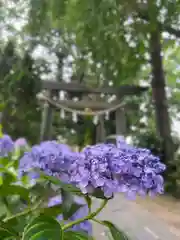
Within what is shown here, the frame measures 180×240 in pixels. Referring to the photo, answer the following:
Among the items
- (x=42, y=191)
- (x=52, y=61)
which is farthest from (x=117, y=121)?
(x=42, y=191)

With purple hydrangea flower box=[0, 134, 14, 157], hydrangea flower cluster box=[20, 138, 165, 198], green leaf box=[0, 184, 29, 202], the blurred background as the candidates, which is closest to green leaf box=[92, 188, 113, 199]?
hydrangea flower cluster box=[20, 138, 165, 198]

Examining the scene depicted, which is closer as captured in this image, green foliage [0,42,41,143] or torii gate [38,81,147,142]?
green foliage [0,42,41,143]

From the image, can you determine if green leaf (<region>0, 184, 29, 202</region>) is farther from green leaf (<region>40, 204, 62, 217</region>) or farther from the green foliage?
the green foliage

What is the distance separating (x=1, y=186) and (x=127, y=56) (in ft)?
4.68

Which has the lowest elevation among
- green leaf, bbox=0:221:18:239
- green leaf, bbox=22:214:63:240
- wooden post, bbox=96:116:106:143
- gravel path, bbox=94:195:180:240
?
gravel path, bbox=94:195:180:240

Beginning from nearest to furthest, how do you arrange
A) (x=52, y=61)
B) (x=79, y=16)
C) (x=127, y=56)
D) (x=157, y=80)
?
(x=79, y=16) < (x=127, y=56) < (x=157, y=80) < (x=52, y=61)

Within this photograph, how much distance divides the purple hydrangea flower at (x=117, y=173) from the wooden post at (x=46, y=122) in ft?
13.1

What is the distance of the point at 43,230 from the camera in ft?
0.98

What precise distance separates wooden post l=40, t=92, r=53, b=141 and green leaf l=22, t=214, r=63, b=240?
4.02 metres

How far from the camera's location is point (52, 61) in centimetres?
475

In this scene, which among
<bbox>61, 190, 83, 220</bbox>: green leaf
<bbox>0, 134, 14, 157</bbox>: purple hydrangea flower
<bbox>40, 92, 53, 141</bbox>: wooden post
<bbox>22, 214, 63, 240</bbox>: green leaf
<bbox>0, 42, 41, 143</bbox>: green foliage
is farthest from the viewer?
<bbox>40, 92, 53, 141</bbox>: wooden post

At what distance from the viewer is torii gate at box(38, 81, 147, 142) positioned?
4355 millimetres

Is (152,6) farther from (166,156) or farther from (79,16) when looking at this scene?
(166,156)

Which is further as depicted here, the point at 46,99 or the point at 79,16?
the point at 46,99
